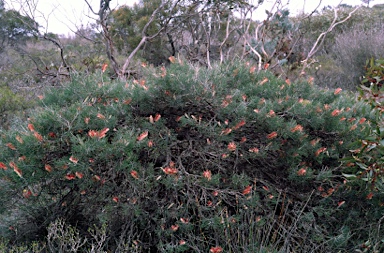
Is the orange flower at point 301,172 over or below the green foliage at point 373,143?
below

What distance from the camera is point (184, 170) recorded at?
2.99m

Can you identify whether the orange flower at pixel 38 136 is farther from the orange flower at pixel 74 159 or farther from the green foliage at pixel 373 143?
the green foliage at pixel 373 143

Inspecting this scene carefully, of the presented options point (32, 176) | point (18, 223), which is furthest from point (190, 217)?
point (18, 223)

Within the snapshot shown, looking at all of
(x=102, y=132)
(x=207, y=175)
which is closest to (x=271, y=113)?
(x=207, y=175)

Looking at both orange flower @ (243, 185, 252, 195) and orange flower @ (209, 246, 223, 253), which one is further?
orange flower @ (243, 185, 252, 195)

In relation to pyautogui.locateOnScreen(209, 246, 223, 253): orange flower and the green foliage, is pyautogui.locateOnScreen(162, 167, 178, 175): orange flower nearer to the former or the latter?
pyautogui.locateOnScreen(209, 246, 223, 253): orange flower

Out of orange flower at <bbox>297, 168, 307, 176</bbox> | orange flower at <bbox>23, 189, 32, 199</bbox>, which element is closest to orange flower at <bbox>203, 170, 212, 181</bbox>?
orange flower at <bbox>297, 168, 307, 176</bbox>

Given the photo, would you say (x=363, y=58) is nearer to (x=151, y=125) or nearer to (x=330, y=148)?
(x=330, y=148)

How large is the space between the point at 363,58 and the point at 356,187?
314 inches

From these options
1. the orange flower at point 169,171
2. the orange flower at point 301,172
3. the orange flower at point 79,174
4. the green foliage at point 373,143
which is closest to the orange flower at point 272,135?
the orange flower at point 301,172

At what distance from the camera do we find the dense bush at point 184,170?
2871mm

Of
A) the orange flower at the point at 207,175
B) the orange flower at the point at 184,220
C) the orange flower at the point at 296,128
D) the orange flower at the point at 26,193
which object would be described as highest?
the orange flower at the point at 296,128

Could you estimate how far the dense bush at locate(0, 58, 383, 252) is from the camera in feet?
9.42

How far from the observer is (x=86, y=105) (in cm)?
315
